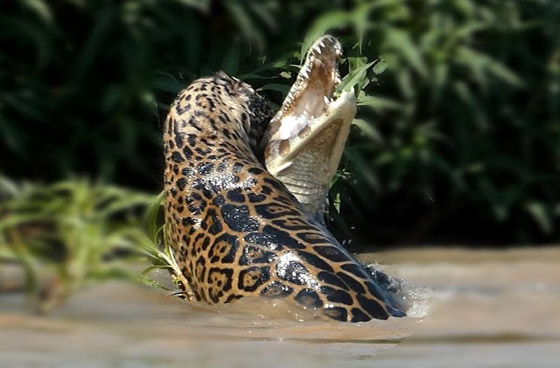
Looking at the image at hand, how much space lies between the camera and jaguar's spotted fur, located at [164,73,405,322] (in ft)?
1.65

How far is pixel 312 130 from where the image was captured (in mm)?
525

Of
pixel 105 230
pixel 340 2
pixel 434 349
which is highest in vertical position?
pixel 340 2

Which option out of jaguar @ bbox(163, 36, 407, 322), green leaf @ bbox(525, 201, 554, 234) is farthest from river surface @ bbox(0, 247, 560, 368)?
green leaf @ bbox(525, 201, 554, 234)

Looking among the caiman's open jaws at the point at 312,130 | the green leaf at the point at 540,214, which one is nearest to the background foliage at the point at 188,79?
the caiman's open jaws at the point at 312,130

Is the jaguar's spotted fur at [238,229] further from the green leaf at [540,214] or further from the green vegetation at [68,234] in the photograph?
the green leaf at [540,214]

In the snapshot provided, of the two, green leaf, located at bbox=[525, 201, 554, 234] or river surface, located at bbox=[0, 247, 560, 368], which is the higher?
green leaf, located at bbox=[525, 201, 554, 234]

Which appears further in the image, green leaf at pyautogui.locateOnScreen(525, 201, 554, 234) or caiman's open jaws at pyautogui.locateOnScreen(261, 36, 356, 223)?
→ green leaf at pyautogui.locateOnScreen(525, 201, 554, 234)

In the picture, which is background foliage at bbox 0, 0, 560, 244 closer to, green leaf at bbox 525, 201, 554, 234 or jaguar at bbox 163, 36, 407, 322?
jaguar at bbox 163, 36, 407, 322

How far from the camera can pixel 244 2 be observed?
67cm

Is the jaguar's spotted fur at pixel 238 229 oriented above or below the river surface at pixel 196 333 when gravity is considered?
above

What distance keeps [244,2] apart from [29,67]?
0.43ft

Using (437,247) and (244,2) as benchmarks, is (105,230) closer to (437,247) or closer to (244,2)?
(244,2)

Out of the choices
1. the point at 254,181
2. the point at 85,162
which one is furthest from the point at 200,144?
the point at 85,162

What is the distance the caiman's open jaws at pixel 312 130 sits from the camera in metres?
0.53
